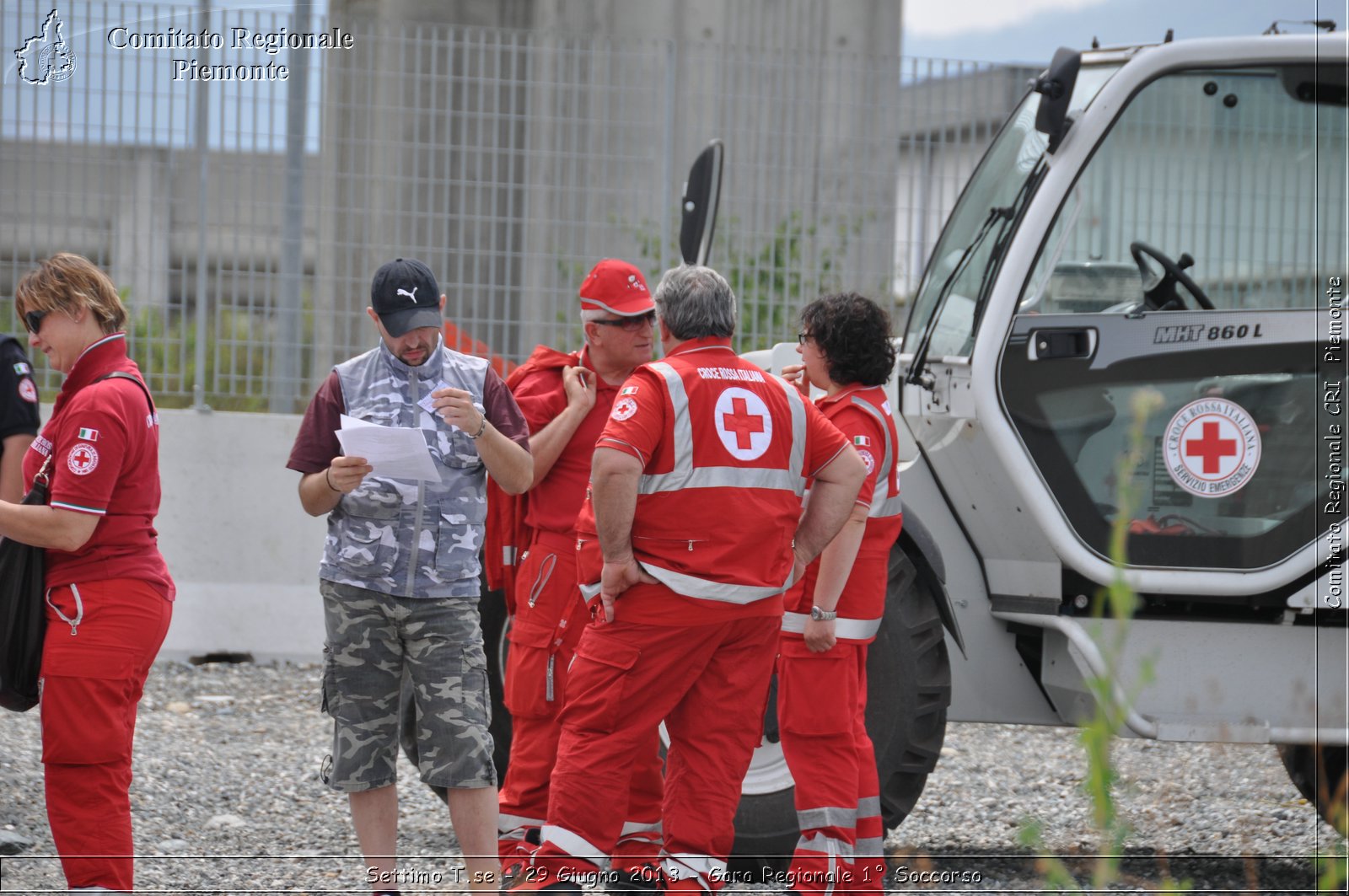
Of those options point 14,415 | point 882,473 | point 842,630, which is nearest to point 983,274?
point 882,473

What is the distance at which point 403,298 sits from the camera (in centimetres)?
369

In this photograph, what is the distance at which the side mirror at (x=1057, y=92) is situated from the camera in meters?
4.48

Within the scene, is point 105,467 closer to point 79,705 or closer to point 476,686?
point 79,705

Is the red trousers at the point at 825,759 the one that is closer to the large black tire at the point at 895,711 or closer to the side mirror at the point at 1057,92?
the large black tire at the point at 895,711

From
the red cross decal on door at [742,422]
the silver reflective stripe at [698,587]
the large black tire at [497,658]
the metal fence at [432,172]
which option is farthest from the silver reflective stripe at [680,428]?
the metal fence at [432,172]

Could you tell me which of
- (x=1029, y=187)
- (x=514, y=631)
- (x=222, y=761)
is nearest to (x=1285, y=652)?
(x=1029, y=187)

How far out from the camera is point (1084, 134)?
4.61 m

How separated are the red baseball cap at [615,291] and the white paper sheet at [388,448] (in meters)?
0.85

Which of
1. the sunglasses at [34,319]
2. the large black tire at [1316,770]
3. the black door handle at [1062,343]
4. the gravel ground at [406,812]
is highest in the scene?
the black door handle at [1062,343]

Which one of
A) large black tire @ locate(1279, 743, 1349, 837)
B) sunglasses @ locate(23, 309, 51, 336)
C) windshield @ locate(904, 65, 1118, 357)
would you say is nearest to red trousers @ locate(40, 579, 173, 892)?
sunglasses @ locate(23, 309, 51, 336)

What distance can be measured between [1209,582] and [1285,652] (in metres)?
0.33

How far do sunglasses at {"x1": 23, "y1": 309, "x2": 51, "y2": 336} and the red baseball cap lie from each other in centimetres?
148

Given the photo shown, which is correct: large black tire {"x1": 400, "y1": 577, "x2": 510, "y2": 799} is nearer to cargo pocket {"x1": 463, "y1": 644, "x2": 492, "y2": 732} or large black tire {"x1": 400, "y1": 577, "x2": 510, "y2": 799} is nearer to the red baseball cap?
→ cargo pocket {"x1": 463, "y1": 644, "x2": 492, "y2": 732}

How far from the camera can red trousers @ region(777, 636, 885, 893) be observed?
12.9ft
